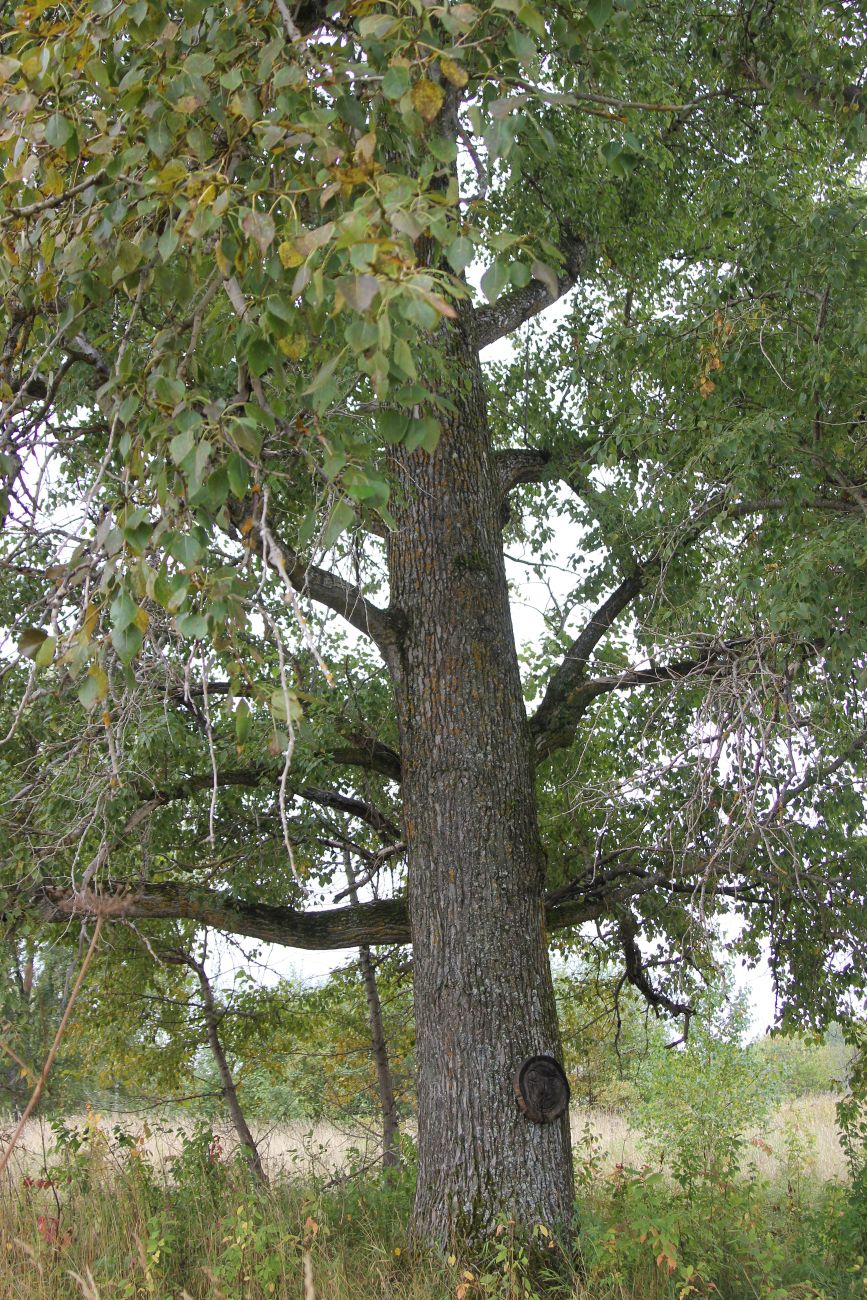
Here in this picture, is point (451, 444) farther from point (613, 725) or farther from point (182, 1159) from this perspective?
point (182, 1159)

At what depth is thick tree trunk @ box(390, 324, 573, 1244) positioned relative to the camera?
552 centimetres

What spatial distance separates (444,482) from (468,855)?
2195 mm

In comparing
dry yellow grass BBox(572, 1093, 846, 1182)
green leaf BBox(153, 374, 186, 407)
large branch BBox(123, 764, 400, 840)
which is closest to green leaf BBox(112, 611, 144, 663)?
green leaf BBox(153, 374, 186, 407)

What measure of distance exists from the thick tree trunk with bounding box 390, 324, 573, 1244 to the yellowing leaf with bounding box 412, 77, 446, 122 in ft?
11.7

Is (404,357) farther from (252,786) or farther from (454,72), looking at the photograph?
(252,786)

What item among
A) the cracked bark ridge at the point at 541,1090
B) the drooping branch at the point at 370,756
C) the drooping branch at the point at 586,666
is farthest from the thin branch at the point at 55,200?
the cracked bark ridge at the point at 541,1090

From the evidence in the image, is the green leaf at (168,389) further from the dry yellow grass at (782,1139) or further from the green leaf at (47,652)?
the dry yellow grass at (782,1139)

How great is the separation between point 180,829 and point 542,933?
3428mm

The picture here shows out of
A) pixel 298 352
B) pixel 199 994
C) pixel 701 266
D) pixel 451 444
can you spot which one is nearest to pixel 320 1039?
pixel 199 994

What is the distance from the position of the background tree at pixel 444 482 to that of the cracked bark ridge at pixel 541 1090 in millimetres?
66

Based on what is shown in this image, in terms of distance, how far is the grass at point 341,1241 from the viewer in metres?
4.84

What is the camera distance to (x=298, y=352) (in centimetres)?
282

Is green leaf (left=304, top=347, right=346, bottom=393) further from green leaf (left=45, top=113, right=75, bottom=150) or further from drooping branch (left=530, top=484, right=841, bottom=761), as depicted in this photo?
drooping branch (left=530, top=484, right=841, bottom=761)

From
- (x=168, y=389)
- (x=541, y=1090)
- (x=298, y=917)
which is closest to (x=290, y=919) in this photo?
(x=298, y=917)
